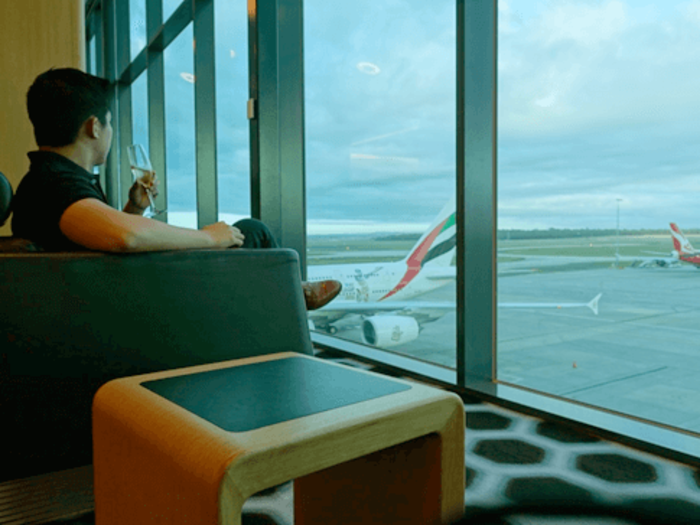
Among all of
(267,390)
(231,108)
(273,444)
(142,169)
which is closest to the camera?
(273,444)

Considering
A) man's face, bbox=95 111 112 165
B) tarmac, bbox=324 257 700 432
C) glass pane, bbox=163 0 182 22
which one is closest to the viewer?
man's face, bbox=95 111 112 165

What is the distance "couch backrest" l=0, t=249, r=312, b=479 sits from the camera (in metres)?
0.98

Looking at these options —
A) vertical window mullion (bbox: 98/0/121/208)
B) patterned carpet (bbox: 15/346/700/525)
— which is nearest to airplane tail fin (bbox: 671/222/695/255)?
patterned carpet (bbox: 15/346/700/525)

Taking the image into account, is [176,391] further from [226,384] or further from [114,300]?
[114,300]

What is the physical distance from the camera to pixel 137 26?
513 centimetres

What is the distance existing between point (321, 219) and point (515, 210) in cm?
151

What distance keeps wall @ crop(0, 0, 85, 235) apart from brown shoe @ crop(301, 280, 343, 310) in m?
2.37

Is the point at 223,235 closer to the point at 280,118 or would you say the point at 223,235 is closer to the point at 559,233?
the point at 559,233

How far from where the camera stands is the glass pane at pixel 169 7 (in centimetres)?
398

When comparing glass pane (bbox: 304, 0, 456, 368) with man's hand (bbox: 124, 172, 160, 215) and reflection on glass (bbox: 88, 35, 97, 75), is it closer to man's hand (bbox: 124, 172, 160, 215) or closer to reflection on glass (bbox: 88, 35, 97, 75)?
man's hand (bbox: 124, 172, 160, 215)

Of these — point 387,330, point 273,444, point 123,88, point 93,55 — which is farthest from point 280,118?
point 93,55

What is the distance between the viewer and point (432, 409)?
0.68m

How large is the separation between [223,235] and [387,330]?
3737 millimetres

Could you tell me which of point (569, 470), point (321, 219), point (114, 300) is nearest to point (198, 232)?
point (114, 300)
